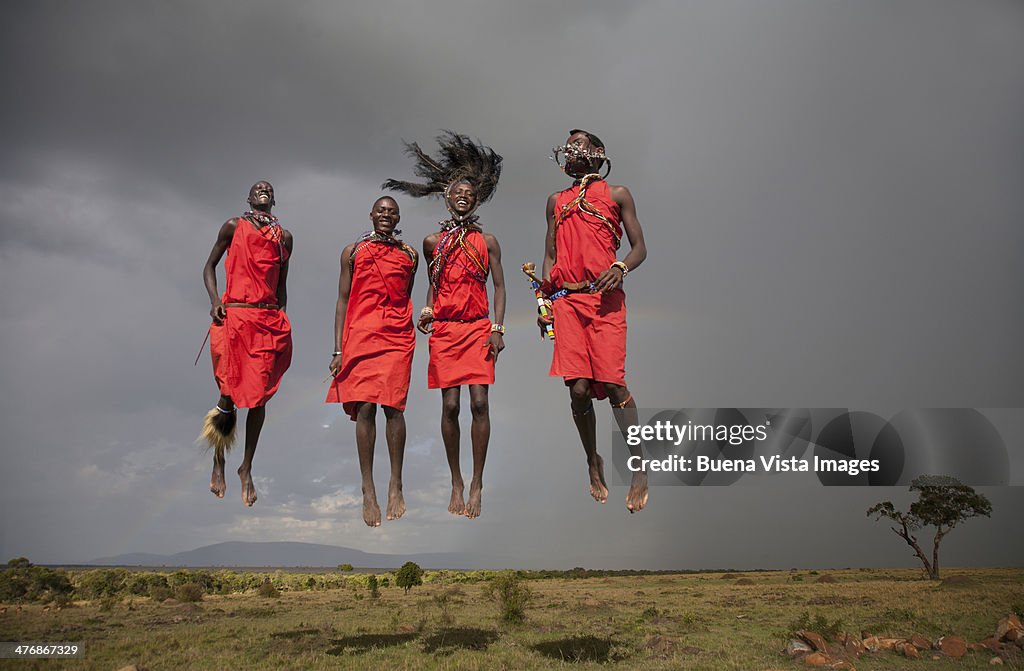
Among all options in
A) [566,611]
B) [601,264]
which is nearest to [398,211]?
[601,264]

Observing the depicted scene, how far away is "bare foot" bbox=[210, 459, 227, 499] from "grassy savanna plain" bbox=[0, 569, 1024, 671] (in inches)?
626

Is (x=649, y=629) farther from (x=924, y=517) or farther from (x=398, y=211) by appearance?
(x=924, y=517)

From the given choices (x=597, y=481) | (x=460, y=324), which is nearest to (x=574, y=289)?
(x=460, y=324)

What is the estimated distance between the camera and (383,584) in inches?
3273

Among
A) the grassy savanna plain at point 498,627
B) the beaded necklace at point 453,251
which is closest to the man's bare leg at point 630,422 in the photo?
the beaded necklace at point 453,251

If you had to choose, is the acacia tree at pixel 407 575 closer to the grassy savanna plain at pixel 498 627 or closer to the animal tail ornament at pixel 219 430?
the grassy savanna plain at pixel 498 627

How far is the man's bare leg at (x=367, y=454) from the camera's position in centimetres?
1180

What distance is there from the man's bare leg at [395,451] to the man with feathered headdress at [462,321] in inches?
25.9

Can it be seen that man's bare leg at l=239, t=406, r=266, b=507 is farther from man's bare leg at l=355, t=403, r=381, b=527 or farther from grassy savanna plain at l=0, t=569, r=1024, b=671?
grassy savanna plain at l=0, t=569, r=1024, b=671

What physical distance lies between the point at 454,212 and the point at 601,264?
9.86 ft

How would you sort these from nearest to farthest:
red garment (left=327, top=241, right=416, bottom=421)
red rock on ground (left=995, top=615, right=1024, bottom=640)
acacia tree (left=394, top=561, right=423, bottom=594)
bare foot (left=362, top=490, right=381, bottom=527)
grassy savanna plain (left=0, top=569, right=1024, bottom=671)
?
bare foot (left=362, top=490, right=381, bottom=527) < red garment (left=327, top=241, right=416, bottom=421) < grassy savanna plain (left=0, top=569, right=1024, bottom=671) < red rock on ground (left=995, top=615, right=1024, bottom=640) < acacia tree (left=394, top=561, right=423, bottom=594)

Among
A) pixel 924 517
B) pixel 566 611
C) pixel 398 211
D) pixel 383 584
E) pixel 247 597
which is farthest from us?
pixel 383 584

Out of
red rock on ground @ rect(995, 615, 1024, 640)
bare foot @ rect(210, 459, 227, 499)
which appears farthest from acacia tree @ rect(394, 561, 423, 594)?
bare foot @ rect(210, 459, 227, 499)

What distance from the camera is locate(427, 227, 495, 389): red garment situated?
39.7 ft
